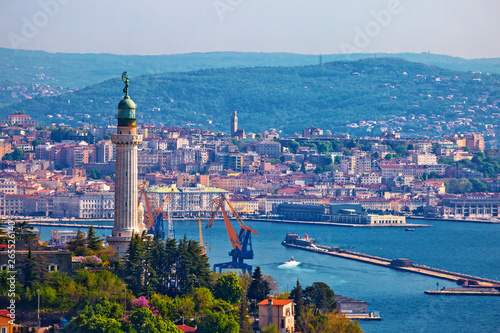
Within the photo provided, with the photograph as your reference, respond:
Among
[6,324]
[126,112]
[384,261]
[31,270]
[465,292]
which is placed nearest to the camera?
[6,324]

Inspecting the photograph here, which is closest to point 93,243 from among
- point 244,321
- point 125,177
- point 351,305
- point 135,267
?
point 125,177

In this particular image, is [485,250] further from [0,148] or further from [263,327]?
[0,148]

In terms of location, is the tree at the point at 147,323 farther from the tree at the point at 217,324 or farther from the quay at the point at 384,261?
the quay at the point at 384,261

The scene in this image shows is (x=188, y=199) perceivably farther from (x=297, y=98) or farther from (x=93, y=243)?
(x=297, y=98)

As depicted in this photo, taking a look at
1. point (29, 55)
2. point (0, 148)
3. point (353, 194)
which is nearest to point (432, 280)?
point (353, 194)

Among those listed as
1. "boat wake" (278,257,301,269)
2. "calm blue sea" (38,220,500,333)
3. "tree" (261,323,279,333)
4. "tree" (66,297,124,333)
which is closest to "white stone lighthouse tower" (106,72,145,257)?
"tree" (66,297,124,333)

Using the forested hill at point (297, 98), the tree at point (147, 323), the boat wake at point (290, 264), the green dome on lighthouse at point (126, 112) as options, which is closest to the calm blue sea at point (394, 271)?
the boat wake at point (290, 264)

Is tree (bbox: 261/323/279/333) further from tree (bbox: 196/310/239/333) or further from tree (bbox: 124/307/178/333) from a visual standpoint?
tree (bbox: 124/307/178/333)
